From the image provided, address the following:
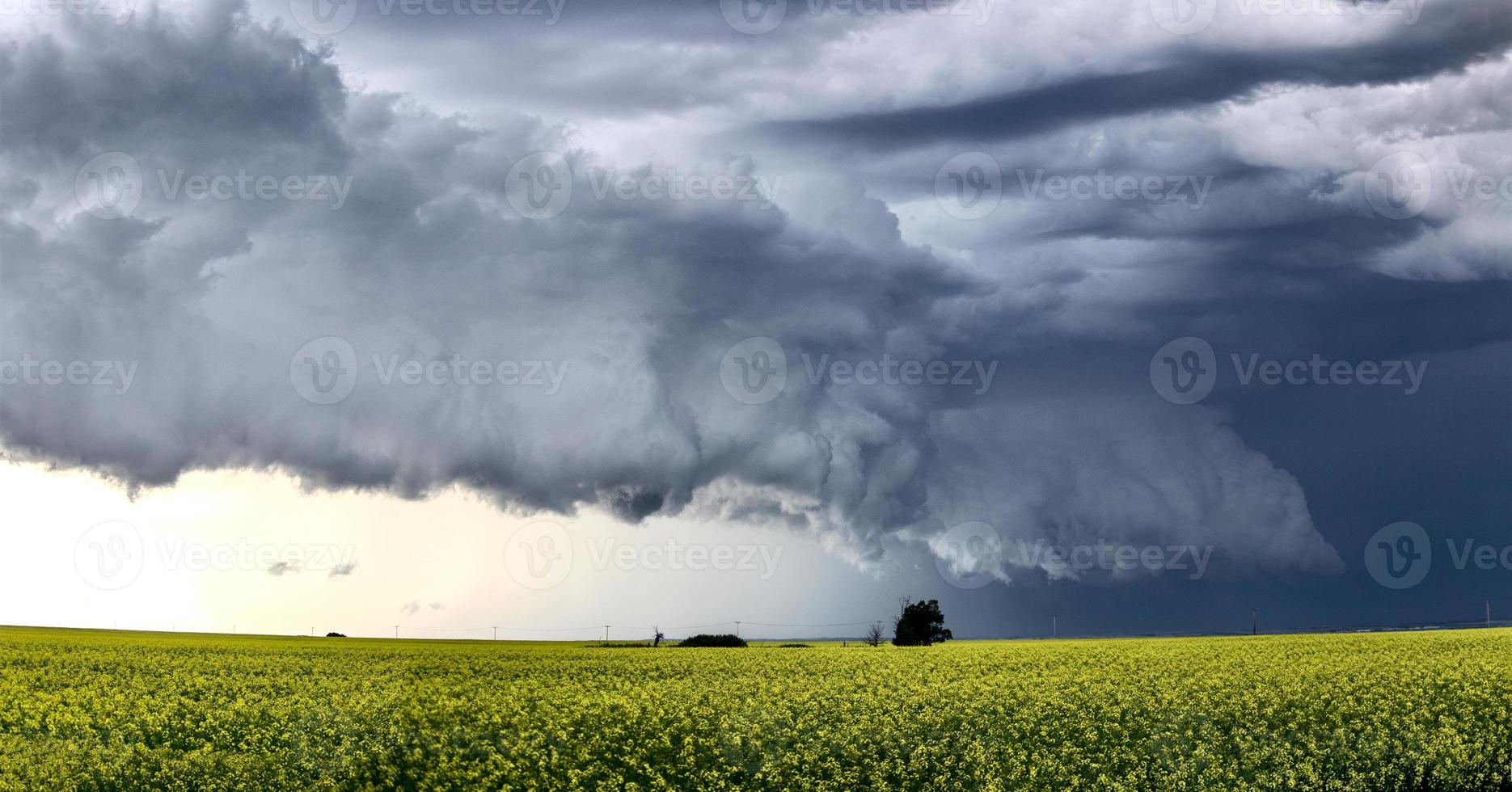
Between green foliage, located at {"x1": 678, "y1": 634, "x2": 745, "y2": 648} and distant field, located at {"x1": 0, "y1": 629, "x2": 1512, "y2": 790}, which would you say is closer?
distant field, located at {"x1": 0, "y1": 629, "x2": 1512, "y2": 790}

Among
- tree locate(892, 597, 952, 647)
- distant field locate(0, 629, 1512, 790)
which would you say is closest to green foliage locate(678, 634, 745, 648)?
tree locate(892, 597, 952, 647)

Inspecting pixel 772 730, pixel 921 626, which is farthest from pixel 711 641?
pixel 772 730

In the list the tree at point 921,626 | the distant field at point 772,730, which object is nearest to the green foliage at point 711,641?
the tree at point 921,626

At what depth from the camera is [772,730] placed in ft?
107

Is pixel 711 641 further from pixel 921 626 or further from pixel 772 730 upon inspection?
pixel 772 730

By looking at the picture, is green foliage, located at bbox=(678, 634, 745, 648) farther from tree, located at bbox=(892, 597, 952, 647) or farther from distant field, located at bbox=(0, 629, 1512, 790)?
distant field, located at bbox=(0, 629, 1512, 790)

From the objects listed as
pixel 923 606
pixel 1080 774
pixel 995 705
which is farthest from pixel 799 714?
pixel 923 606

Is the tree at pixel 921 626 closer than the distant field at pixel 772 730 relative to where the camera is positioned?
No

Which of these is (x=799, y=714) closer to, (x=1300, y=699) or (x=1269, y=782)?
(x=1269, y=782)

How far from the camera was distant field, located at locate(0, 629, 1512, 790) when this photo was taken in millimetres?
29859

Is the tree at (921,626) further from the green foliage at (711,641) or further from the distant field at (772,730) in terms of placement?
the distant field at (772,730)

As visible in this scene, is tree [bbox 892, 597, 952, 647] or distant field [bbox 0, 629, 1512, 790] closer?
distant field [bbox 0, 629, 1512, 790]

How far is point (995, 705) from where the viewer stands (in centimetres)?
3672

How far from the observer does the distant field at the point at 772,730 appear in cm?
2986
